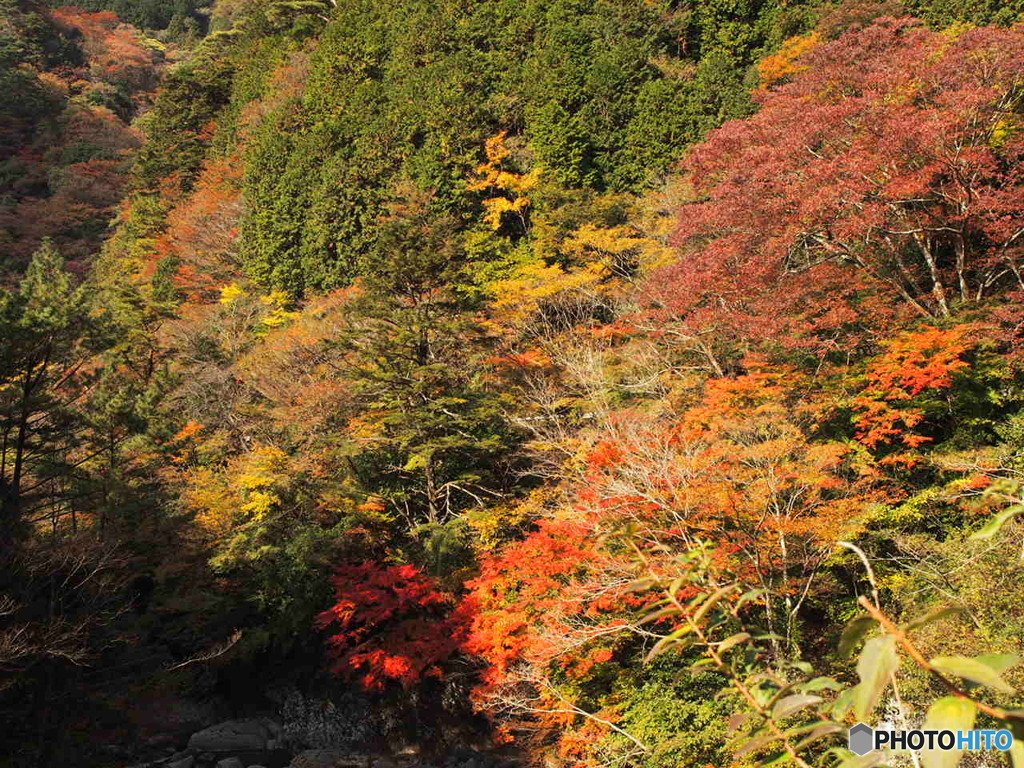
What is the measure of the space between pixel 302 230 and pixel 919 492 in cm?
2213

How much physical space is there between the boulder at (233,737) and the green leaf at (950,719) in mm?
14668

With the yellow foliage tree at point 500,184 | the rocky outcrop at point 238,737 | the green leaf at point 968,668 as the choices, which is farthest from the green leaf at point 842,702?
the yellow foliage tree at point 500,184

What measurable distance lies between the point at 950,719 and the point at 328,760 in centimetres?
1372

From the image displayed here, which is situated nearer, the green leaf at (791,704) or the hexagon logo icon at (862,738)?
the green leaf at (791,704)

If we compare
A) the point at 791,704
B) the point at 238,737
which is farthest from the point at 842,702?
the point at 238,737

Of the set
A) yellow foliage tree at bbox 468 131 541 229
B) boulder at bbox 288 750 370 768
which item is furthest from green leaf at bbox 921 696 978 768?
yellow foliage tree at bbox 468 131 541 229

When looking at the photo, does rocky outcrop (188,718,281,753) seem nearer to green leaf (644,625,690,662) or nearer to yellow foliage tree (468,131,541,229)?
green leaf (644,625,690,662)

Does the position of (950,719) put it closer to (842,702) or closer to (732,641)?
(842,702)

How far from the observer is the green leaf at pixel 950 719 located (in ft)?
2.48

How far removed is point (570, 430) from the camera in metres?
12.9

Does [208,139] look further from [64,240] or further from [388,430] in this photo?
[388,430]

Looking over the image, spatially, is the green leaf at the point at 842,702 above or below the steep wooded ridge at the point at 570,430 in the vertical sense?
above

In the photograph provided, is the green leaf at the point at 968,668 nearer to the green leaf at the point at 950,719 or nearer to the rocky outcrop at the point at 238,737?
the green leaf at the point at 950,719

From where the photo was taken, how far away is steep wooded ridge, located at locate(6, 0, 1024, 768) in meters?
8.30
